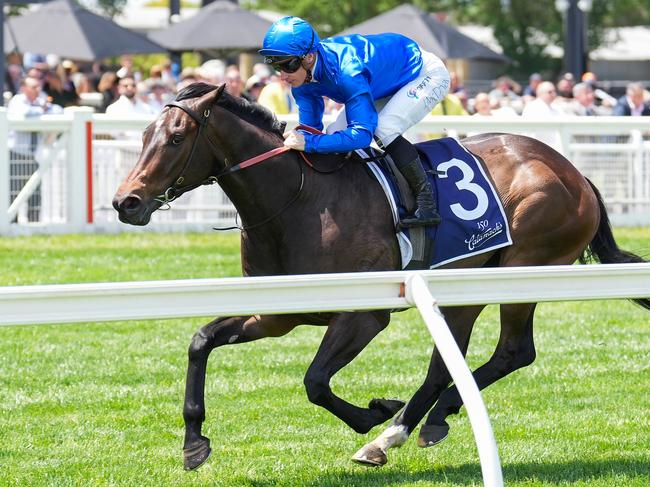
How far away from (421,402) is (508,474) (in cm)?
52

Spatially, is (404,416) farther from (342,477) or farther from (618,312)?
(618,312)

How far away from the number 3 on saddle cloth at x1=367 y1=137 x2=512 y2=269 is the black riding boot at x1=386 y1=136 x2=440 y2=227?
6cm

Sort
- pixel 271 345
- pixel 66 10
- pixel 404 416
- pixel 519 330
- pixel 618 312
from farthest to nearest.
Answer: pixel 66 10, pixel 618 312, pixel 271 345, pixel 519 330, pixel 404 416

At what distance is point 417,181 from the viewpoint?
5.61 m

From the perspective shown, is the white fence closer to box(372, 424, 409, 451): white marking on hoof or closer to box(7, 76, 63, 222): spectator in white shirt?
box(7, 76, 63, 222): spectator in white shirt

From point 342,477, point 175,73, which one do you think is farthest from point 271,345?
point 175,73

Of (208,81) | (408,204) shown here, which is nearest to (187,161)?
(408,204)

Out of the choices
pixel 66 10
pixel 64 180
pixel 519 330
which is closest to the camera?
pixel 519 330

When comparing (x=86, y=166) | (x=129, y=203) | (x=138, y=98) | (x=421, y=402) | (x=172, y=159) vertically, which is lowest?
(x=138, y=98)

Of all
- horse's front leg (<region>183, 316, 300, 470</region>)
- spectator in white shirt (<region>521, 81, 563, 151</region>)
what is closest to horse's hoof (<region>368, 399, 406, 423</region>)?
horse's front leg (<region>183, 316, 300, 470</region>)

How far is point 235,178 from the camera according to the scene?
17.7ft

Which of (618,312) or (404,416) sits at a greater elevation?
(404,416)

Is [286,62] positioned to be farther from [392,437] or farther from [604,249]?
[604,249]

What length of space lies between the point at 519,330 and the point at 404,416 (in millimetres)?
890
